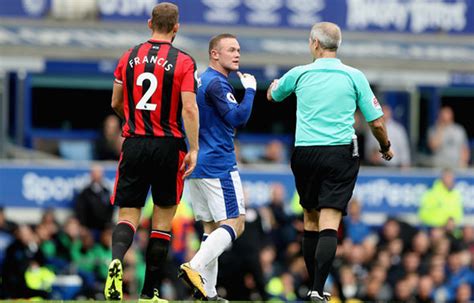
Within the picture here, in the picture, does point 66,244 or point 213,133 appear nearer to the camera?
point 213,133

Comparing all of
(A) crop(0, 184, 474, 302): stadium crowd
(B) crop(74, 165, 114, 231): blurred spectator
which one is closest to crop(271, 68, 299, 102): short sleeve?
(A) crop(0, 184, 474, 302): stadium crowd

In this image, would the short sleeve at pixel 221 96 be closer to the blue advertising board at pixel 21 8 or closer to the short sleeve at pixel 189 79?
the short sleeve at pixel 189 79

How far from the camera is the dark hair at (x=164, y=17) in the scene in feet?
37.3

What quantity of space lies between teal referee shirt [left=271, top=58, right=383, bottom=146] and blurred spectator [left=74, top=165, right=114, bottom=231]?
8.56 metres

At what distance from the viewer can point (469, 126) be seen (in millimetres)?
28328

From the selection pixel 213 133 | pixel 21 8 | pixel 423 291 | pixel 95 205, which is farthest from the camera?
pixel 21 8

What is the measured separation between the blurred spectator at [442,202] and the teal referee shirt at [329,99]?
1129 centimetres

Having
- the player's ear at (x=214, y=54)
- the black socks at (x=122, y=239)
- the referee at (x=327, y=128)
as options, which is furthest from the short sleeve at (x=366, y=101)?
the black socks at (x=122, y=239)

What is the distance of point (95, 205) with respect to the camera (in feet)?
65.5

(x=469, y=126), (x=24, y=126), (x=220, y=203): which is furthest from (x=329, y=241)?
(x=469, y=126)

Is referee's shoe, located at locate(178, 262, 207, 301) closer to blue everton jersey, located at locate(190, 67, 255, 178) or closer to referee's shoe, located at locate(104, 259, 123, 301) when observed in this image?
referee's shoe, located at locate(104, 259, 123, 301)

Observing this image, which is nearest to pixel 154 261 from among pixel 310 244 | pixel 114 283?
pixel 114 283

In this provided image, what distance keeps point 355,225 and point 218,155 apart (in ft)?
32.8

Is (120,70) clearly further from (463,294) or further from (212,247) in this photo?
(463,294)
